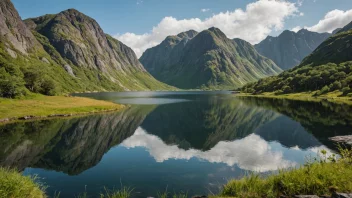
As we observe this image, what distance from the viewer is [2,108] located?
81688mm

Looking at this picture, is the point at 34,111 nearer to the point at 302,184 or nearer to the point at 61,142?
the point at 61,142

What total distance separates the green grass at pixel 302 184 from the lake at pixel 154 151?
941cm

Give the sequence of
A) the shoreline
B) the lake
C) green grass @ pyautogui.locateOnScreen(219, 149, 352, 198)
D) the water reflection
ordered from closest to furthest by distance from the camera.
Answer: green grass @ pyautogui.locateOnScreen(219, 149, 352, 198), the lake, the water reflection, the shoreline

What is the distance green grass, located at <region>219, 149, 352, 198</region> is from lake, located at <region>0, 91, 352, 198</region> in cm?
941

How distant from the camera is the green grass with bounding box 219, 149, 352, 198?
15.7 metres

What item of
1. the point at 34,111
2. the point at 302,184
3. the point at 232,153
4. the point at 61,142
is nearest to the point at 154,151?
the point at 232,153

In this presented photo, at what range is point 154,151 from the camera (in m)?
49.1

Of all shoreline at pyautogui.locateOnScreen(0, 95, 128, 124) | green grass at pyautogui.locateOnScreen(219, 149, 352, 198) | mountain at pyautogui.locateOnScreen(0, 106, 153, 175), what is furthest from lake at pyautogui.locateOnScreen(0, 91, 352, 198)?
green grass at pyautogui.locateOnScreen(219, 149, 352, 198)

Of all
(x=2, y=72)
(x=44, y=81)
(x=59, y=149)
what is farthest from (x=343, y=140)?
(x=44, y=81)

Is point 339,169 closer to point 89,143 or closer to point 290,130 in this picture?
point 89,143

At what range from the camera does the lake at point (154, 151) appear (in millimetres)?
31141

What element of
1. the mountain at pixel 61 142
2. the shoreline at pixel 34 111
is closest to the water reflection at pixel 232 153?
the mountain at pixel 61 142

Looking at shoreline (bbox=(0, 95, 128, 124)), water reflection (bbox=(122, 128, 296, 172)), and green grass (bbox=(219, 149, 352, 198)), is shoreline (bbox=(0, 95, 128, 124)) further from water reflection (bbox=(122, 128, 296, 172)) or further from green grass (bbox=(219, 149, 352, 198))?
green grass (bbox=(219, 149, 352, 198))

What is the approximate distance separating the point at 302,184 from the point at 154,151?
3544cm
